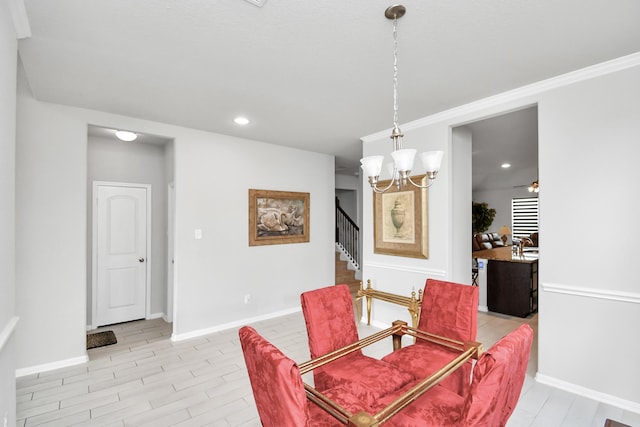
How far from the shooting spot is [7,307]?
1.68 meters

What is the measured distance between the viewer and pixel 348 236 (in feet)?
26.2

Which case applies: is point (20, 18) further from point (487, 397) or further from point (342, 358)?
point (487, 397)

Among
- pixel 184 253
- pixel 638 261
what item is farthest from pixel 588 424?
pixel 184 253

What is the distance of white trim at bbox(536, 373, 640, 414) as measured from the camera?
2.30m

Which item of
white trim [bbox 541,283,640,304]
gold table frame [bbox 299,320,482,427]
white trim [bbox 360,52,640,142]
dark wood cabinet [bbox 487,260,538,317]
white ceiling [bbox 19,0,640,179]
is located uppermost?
white ceiling [bbox 19,0,640,179]

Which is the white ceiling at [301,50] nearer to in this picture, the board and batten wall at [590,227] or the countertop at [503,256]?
the board and batten wall at [590,227]

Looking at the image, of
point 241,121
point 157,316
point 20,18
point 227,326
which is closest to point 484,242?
point 227,326

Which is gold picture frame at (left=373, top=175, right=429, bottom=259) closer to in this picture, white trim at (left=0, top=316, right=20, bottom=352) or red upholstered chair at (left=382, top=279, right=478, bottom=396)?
red upholstered chair at (left=382, top=279, right=478, bottom=396)

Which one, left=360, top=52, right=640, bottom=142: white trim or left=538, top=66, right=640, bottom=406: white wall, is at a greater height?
left=360, top=52, right=640, bottom=142: white trim

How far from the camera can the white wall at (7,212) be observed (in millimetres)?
1531

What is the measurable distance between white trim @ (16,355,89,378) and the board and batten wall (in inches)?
174

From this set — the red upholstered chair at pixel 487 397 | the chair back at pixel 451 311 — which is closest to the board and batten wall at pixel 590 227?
the chair back at pixel 451 311

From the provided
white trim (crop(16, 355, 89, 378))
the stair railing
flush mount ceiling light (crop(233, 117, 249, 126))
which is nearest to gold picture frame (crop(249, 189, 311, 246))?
flush mount ceiling light (crop(233, 117, 249, 126))

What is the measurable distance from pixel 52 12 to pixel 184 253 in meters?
2.73
